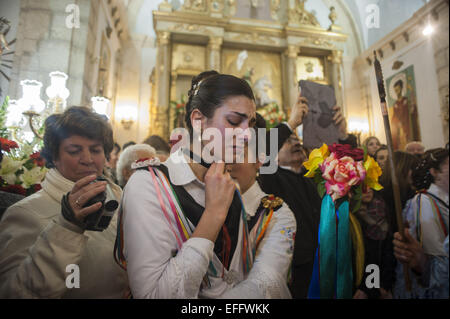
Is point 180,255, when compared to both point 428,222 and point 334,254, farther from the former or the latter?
point 428,222

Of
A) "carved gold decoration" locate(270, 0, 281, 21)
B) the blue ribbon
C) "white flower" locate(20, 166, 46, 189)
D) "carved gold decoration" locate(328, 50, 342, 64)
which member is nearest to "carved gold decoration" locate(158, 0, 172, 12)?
"carved gold decoration" locate(270, 0, 281, 21)

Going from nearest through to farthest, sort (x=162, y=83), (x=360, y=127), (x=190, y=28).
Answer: (x=360, y=127), (x=162, y=83), (x=190, y=28)

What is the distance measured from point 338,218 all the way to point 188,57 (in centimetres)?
548

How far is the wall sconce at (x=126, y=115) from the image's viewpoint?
5.68m

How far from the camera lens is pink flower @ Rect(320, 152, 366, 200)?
1.00 metres

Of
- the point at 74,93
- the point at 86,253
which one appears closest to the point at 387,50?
the point at 86,253

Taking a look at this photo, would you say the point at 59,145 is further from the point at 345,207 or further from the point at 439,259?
the point at 439,259

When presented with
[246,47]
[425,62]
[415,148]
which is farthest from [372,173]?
[246,47]

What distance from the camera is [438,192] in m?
1.20

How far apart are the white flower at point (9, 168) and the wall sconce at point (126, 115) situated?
15.6ft

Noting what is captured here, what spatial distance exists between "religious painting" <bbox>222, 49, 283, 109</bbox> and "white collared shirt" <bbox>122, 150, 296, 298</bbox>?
4.84 meters

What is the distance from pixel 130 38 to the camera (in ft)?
19.3

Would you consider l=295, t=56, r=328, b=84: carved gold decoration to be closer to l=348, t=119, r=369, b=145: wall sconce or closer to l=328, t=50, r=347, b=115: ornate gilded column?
l=328, t=50, r=347, b=115: ornate gilded column

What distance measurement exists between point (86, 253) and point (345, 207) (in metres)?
1.03
